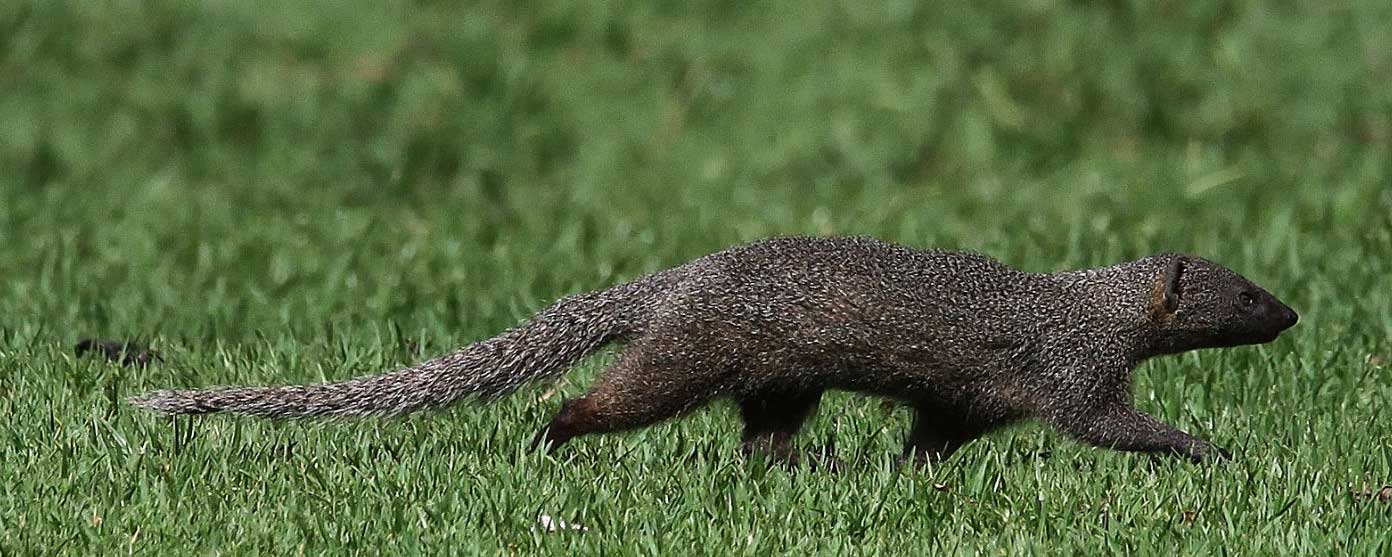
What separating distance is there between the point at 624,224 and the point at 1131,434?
462 centimetres

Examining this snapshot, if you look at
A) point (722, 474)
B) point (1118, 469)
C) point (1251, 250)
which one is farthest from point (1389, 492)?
point (1251, 250)

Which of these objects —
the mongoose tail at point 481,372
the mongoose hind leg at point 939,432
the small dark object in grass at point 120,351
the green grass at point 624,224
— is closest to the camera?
the green grass at point 624,224

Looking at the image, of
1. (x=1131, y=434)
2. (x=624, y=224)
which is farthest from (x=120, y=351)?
(x=624, y=224)

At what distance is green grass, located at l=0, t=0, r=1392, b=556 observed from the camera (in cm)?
536

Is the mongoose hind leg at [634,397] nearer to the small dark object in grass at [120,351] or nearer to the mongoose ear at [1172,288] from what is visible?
the mongoose ear at [1172,288]

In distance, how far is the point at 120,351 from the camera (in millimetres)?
7281

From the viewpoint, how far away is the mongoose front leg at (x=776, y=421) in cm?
612

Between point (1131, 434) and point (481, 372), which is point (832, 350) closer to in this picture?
point (1131, 434)

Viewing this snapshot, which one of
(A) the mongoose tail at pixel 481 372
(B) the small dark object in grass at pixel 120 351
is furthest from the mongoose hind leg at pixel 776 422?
(B) the small dark object in grass at pixel 120 351

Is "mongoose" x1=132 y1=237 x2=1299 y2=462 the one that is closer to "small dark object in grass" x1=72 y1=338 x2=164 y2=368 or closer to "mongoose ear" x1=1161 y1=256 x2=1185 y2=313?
"mongoose ear" x1=1161 y1=256 x2=1185 y2=313

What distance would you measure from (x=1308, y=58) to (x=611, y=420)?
7566 mm

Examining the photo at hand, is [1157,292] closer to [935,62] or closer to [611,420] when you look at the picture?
[611,420]

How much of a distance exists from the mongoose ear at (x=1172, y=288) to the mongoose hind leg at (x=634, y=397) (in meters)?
1.33

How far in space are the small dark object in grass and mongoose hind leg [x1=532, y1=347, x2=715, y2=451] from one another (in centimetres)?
183
